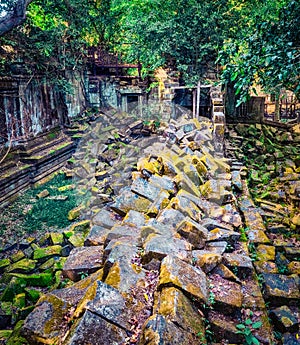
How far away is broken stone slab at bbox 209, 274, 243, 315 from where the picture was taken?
3.04 metres

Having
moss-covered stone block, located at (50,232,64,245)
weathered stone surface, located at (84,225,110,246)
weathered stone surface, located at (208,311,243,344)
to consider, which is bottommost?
moss-covered stone block, located at (50,232,64,245)

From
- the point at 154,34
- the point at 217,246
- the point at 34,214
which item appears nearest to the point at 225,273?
the point at 217,246

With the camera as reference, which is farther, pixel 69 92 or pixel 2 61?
pixel 69 92

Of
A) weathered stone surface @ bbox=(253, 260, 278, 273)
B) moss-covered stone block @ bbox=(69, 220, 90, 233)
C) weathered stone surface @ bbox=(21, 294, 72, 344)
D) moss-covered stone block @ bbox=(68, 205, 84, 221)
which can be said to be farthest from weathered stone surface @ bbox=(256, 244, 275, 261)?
moss-covered stone block @ bbox=(68, 205, 84, 221)

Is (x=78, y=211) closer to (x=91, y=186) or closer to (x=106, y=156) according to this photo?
(x=91, y=186)

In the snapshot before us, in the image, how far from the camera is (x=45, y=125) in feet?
34.3

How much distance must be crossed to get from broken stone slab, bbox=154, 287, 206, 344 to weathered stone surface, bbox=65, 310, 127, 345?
15.8 inches

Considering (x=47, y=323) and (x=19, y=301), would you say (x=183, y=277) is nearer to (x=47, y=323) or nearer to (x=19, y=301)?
(x=47, y=323)

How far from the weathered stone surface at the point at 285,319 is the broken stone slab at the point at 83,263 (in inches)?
91.5

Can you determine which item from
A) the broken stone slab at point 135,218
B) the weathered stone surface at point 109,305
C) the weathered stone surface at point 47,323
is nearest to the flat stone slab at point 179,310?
the weathered stone surface at point 109,305

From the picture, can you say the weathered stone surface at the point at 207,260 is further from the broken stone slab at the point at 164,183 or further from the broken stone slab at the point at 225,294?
the broken stone slab at the point at 164,183

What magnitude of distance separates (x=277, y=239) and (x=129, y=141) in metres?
6.47

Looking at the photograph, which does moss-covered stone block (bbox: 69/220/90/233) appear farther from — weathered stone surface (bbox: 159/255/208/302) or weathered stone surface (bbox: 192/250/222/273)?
weathered stone surface (bbox: 159/255/208/302)

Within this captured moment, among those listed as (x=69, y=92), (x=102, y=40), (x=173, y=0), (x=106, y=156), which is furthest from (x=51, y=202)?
(x=102, y=40)
